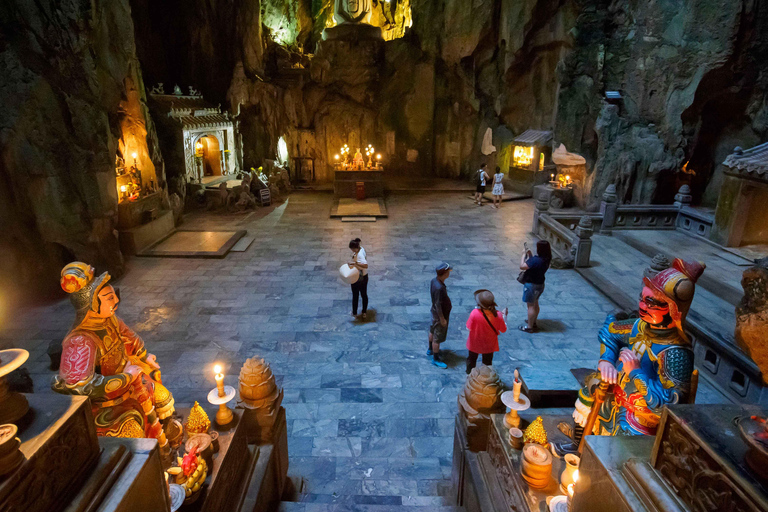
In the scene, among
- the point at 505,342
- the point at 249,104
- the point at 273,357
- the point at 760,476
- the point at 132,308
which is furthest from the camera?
the point at 249,104

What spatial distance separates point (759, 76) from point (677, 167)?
3202 millimetres

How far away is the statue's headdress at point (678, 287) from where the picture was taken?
3242mm

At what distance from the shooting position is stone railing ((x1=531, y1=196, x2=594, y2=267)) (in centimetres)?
1109

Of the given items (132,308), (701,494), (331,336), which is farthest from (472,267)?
(701,494)

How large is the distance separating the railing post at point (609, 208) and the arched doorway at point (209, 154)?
17.5 m

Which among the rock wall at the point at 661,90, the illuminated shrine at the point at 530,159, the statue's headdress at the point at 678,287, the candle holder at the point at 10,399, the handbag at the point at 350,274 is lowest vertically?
the handbag at the point at 350,274

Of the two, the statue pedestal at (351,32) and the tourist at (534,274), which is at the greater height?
the statue pedestal at (351,32)

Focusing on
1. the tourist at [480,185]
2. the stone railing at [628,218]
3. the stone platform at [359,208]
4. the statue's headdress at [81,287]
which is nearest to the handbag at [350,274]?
the statue's headdress at [81,287]

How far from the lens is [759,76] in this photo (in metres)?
13.0

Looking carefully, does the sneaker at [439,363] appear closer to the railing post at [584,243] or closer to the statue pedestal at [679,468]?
the statue pedestal at [679,468]

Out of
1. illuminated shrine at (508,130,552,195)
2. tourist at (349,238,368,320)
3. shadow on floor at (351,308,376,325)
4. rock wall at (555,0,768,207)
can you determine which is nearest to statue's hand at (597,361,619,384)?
tourist at (349,238,368,320)

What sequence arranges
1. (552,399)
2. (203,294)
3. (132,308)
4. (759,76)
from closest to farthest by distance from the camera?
1. (552,399)
2. (132,308)
3. (203,294)
4. (759,76)

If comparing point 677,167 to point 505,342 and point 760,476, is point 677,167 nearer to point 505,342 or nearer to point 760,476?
point 505,342

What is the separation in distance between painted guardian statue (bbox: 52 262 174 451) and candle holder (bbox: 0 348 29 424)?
102cm
